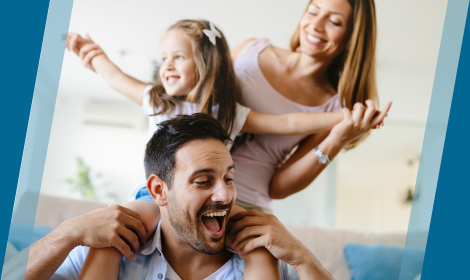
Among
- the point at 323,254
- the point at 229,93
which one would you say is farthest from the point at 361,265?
the point at 229,93

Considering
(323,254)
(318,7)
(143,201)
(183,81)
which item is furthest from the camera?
(323,254)

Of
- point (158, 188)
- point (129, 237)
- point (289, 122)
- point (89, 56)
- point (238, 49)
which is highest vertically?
point (238, 49)

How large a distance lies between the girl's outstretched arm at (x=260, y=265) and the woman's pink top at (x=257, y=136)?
0.38 meters

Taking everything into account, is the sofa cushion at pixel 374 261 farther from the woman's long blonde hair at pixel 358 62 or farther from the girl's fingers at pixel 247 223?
the girl's fingers at pixel 247 223

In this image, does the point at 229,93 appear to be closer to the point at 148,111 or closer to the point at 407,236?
the point at 148,111

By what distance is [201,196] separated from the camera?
106cm

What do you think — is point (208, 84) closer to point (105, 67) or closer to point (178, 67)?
point (178, 67)

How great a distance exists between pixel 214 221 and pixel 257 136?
47 centimetres

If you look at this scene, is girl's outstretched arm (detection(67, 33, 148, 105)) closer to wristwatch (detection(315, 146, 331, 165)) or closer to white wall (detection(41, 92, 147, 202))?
white wall (detection(41, 92, 147, 202))

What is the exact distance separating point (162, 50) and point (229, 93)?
283 millimetres

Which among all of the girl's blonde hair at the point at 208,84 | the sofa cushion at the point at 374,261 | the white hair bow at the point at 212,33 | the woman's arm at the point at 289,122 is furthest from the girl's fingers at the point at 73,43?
the sofa cushion at the point at 374,261

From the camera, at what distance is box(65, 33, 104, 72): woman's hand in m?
1.44

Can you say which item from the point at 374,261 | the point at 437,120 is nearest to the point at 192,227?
the point at 374,261

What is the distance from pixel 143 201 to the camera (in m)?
1.23
